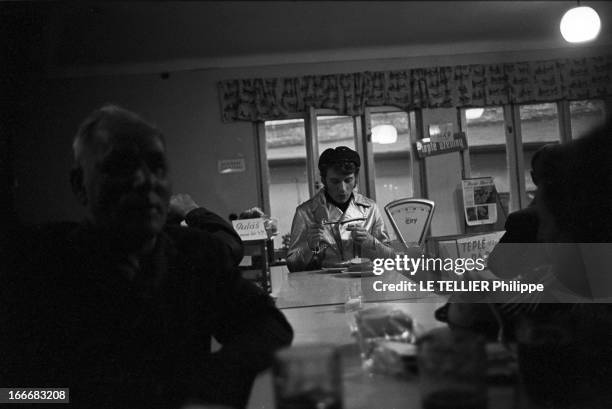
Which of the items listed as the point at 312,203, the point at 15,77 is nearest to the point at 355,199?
the point at 312,203

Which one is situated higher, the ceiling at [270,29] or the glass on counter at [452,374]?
the ceiling at [270,29]

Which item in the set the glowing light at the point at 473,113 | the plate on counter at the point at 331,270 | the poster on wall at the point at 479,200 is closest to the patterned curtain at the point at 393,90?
the glowing light at the point at 473,113

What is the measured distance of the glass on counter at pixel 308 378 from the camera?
31.4 inches

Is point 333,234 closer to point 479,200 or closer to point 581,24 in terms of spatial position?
point 479,200

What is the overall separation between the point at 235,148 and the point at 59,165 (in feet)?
0.96

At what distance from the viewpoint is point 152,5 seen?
2.77 feet

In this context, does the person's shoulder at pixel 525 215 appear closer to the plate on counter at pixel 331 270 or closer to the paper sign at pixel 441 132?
the paper sign at pixel 441 132

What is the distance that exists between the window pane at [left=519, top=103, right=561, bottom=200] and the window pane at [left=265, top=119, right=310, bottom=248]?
396 millimetres

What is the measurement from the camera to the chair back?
0.86m

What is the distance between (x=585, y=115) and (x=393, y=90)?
378mm

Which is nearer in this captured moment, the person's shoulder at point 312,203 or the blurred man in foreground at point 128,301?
the blurred man in foreground at point 128,301

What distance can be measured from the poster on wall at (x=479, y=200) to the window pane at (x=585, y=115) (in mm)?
203

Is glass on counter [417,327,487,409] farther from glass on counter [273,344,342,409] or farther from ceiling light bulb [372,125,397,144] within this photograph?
ceiling light bulb [372,125,397,144]

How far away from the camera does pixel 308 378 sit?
0.80m
